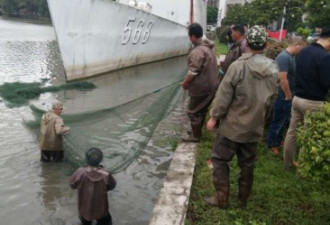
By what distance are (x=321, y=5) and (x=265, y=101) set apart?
714 inches

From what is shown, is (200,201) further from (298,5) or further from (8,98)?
(298,5)

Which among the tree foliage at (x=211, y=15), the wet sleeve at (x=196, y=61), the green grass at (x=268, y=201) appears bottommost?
the tree foliage at (x=211, y=15)

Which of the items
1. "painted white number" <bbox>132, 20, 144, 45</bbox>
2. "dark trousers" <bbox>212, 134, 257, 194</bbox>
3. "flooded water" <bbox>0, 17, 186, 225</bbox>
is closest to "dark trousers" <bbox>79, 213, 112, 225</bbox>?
"flooded water" <bbox>0, 17, 186, 225</bbox>

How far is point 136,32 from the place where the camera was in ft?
59.6

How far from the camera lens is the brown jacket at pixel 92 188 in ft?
13.4

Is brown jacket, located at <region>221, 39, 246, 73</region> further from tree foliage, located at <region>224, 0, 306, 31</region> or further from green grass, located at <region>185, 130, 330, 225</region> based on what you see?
tree foliage, located at <region>224, 0, 306, 31</region>

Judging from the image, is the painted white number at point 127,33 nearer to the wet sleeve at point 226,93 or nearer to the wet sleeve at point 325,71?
the wet sleeve at point 325,71

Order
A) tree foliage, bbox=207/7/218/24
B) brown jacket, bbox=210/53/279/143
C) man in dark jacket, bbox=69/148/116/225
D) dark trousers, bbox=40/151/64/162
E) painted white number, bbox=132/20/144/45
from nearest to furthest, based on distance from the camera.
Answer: brown jacket, bbox=210/53/279/143, man in dark jacket, bbox=69/148/116/225, dark trousers, bbox=40/151/64/162, painted white number, bbox=132/20/144/45, tree foliage, bbox=207/7/218/24

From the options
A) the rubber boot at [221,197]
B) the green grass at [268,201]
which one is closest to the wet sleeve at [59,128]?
the green grass at [268,201]

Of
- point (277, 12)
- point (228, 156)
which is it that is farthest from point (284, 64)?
point (277, 12)

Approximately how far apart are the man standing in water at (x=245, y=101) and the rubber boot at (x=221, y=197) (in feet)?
0.40

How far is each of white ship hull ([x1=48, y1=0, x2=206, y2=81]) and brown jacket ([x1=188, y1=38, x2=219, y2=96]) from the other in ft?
22.2

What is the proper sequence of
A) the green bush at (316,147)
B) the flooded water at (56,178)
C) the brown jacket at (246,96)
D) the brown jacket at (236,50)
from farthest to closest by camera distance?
the brown jacket at (236,50)
the flooded water at (56,178)
the brown jacket at (246,96)
the green bush at (316,147)

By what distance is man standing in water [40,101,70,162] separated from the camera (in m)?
5.87
